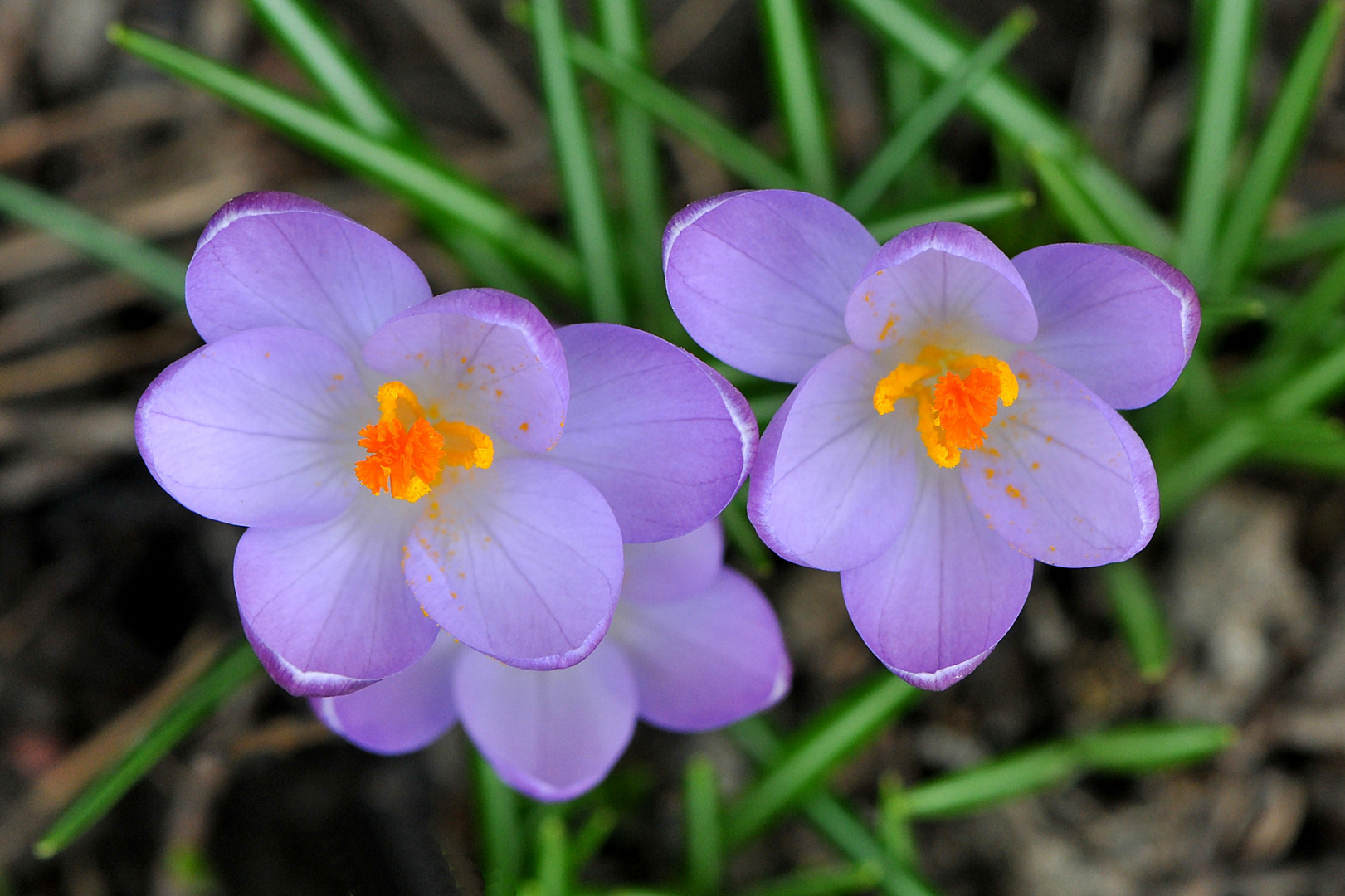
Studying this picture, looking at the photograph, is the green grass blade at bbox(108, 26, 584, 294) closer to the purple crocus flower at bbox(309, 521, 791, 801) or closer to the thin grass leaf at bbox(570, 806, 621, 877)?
the purple crocus flower at bbox(309, 521, 791, 801)

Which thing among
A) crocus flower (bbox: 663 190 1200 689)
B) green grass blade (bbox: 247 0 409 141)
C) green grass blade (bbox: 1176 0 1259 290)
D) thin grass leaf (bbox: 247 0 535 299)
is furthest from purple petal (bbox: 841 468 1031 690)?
green grass blade (bbox: 247 0 409 141)

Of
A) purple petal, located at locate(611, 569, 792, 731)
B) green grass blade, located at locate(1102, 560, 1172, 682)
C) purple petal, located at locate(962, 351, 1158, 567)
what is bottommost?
green grass blade, located at locate(1102, 560, 1172, 682)

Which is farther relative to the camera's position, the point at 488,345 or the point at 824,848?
the point at 824,848

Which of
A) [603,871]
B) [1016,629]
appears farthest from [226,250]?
[1016,629]

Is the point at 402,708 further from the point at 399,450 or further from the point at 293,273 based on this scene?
the point at 293,273

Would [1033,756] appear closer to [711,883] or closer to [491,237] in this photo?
[711,883]

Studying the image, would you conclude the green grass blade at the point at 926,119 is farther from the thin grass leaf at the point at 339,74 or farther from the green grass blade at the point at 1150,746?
the green grass blade at the point at 1150,746
